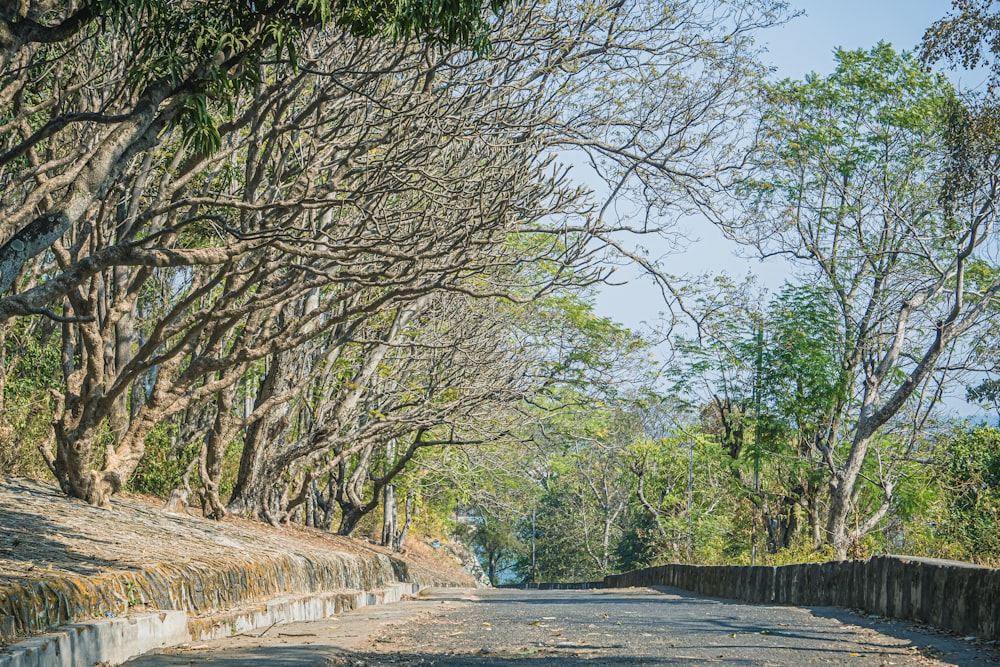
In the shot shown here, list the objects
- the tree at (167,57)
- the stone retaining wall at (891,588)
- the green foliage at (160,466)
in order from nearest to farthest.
Result: the tree at (167,57), the stone retaining wall at (891,588), the green foliage at (160,466)

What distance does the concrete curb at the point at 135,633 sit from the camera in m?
4.59

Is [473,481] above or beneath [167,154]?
beneath

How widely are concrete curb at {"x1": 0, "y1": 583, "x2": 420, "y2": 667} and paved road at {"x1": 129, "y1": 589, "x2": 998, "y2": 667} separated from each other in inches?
6.6

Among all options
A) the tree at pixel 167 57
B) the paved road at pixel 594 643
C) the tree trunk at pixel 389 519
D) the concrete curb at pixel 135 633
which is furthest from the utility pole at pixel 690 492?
the tree at pixel 167 57

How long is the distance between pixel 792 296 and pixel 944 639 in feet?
60.6

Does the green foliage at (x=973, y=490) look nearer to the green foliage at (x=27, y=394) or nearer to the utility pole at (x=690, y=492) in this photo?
the utility pole at (x=690, y=492)

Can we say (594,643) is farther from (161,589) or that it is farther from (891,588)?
(891,588)

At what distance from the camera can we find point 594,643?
741 cm

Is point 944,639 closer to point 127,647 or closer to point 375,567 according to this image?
point 127,647

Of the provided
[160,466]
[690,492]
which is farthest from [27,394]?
[690,492]

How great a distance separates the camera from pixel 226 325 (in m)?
10.9

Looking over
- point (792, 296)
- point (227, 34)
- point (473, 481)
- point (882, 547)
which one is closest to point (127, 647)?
point (227, 34)

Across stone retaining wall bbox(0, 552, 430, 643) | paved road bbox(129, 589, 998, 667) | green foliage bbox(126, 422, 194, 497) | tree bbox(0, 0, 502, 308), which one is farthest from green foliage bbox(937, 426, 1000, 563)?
green foliage bbox(126, 422, 194, 497)

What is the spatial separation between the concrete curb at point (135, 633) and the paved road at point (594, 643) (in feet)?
0.55
